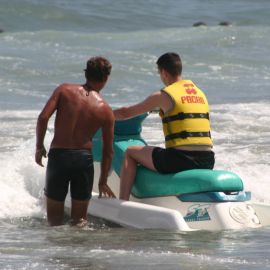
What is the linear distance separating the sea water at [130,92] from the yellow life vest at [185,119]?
73 cm

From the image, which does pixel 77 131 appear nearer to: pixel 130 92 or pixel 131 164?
pixel 131 164

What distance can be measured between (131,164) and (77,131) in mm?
659

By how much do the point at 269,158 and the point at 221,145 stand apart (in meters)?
0.98

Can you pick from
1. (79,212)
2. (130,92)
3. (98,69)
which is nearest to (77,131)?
(98,69)

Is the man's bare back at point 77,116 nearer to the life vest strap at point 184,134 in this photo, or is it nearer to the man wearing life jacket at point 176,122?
the man wearing life jacket at point 176,122

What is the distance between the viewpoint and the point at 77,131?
7.12 metres

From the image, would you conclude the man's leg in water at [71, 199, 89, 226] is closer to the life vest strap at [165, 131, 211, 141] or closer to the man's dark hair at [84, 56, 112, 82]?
the life vest strap at [165, 131, 211, 141]

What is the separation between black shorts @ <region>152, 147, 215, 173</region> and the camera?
7.44 meters

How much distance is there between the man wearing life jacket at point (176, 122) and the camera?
744 centimetres

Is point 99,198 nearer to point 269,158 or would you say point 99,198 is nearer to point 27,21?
point 269,158

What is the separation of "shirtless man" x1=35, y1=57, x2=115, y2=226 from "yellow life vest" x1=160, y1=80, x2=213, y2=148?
54 centimetres

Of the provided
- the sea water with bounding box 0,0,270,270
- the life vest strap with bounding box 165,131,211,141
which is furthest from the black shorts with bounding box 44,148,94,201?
the life vest strap with bounding box 165,131,211,141

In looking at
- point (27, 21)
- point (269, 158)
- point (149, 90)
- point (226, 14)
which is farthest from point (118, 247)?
point (226, 14)

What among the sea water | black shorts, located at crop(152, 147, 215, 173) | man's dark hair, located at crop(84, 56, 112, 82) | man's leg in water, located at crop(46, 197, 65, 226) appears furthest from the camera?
black shorts, located at crop(152, 147, 215, 173)
